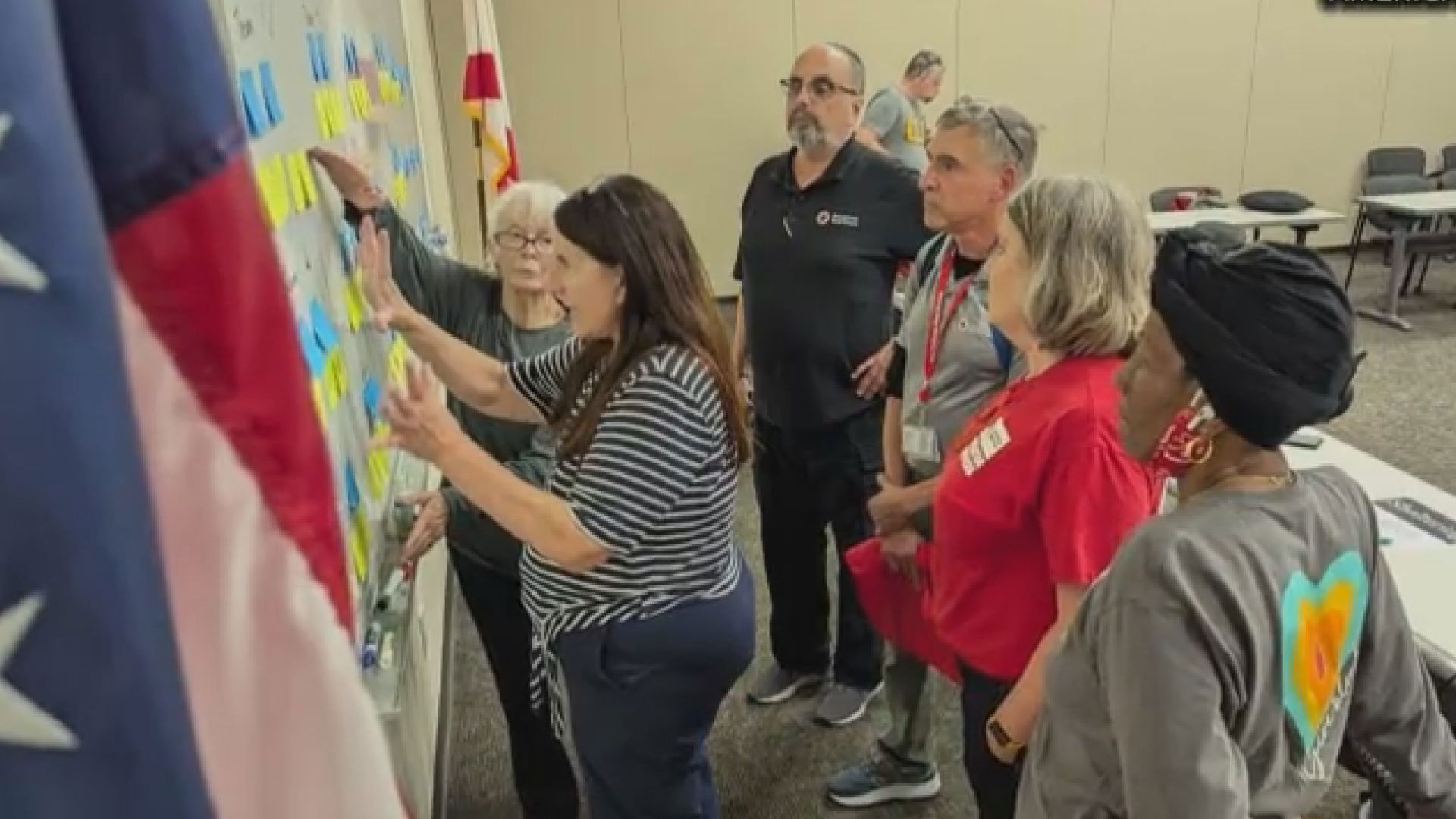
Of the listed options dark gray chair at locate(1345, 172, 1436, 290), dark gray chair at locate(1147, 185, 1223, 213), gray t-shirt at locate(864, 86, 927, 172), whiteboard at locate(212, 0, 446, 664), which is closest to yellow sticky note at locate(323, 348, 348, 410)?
whiteboard at locate(212, 0, 446, 664)

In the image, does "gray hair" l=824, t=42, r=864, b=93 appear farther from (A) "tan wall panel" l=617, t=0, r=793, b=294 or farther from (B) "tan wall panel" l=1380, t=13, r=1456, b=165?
(B) "tan wall panel" l=1380, t=13, r=1456, b=165

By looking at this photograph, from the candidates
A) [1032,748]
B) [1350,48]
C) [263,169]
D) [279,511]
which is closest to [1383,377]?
[1350,48]

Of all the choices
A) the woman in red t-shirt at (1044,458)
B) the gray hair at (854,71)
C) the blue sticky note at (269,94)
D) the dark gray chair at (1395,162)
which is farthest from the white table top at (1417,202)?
the blue sticky note at (269,94)

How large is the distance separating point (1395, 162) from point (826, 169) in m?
7.26

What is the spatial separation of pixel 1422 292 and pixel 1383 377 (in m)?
2.10

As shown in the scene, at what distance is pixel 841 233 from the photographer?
2.91 metres

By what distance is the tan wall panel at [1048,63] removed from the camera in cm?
776

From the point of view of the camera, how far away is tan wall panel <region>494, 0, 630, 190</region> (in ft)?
A: 23.4

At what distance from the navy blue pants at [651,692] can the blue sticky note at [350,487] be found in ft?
1.31

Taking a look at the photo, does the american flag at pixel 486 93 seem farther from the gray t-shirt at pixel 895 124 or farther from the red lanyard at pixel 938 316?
the gray t-shirt at pixel 895 124

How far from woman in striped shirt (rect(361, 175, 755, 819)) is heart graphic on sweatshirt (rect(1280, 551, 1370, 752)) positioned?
2.80ft

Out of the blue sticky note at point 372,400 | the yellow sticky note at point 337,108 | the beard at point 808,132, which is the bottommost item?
the blue sticky note at point 372,400

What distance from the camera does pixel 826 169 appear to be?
2953 millimetres

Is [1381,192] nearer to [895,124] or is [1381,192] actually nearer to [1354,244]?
[1354,244]
